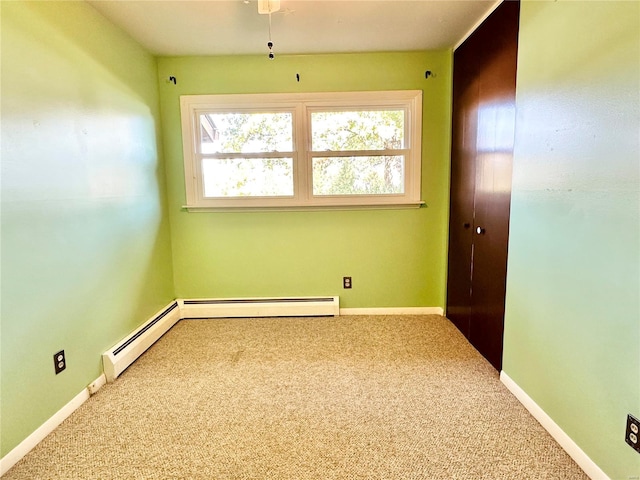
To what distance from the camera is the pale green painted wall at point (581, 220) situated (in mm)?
1201

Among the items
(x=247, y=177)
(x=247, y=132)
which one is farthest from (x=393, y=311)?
(x=247, y=132)

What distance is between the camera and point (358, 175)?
9.99 ft

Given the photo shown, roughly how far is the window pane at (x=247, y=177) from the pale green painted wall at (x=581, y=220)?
191 cm

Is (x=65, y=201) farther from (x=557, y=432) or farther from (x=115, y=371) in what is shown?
(x=557, y=432)

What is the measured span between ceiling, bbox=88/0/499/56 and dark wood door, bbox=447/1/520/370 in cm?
26

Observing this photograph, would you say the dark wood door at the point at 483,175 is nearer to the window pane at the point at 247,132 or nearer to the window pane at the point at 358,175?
the window pane at the point at 358,175

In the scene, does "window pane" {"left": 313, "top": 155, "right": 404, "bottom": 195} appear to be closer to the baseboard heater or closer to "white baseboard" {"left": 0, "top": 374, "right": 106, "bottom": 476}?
the baseboard heater

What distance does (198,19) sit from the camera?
225 cm

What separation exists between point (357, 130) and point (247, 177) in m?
1.12

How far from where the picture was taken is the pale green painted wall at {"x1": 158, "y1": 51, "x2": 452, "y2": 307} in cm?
290

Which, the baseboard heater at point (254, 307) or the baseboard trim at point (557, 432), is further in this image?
the baseboard heater at point (254, 307)

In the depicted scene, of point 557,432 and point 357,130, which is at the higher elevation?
point 357,130

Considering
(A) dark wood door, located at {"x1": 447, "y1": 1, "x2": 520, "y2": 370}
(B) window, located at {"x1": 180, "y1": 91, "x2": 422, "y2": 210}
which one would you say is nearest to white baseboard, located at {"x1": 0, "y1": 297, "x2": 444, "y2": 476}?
(A) dark wood door, located at {"x1": 447, "y1": 1, "x2": 520, "y2": 370}

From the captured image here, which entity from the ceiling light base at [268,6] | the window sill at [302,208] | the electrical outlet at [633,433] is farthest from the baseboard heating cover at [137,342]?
the electrical outlet at [633,433]
